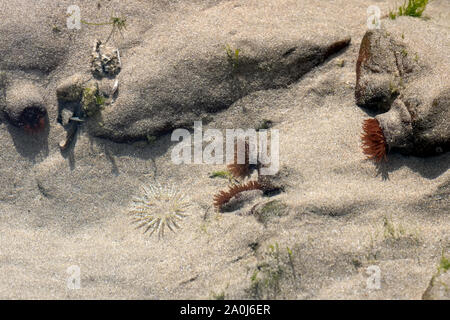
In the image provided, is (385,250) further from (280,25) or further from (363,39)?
(280,25)

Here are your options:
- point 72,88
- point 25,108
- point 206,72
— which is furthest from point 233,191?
point 25,108

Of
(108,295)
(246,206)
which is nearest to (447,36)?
(246,206)

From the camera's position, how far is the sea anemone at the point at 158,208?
523cm

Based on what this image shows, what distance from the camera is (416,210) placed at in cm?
462

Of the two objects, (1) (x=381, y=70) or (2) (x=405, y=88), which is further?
(1) (x=381, y=70)

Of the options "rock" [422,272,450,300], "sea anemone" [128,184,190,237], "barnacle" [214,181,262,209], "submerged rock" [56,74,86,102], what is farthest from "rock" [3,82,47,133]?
"rock" [422,272,450,300]

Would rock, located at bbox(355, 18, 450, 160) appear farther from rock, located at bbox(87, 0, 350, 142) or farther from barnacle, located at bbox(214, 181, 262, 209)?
barnacle, located at bbox(214, 181, 262, 209)

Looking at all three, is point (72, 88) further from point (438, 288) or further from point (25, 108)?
point (438, 288)

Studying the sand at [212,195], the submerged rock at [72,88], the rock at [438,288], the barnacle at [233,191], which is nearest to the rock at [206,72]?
the sand at [212,195]

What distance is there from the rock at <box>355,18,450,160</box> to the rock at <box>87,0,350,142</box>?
69 centimetres

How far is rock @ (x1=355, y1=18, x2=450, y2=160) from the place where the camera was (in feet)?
15.3

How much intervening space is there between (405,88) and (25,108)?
5.37 metres

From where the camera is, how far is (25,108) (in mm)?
5648

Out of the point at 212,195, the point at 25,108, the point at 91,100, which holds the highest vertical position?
the point at 91,100
